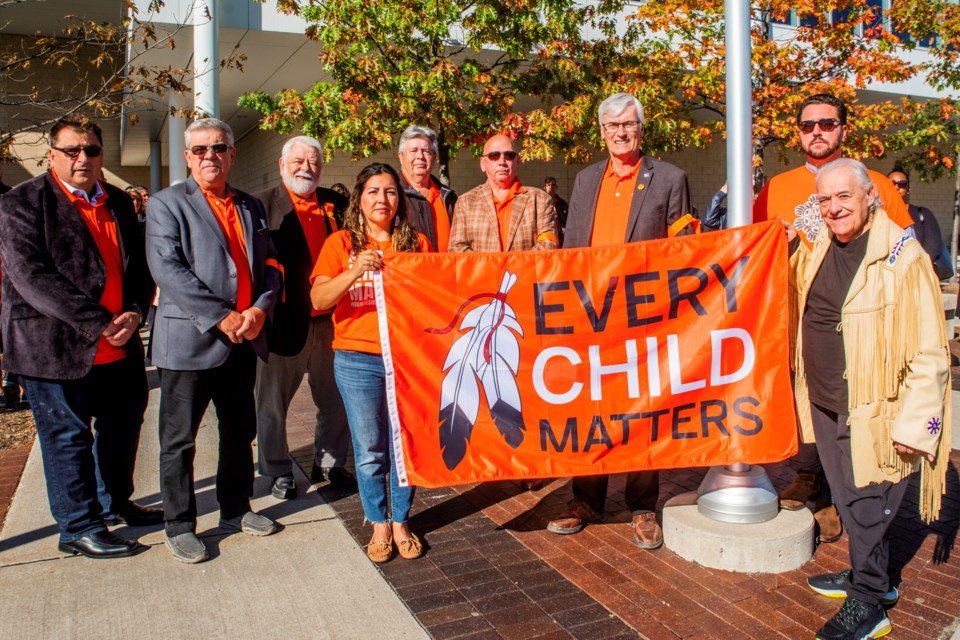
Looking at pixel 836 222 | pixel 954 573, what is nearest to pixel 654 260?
pixel 836 222

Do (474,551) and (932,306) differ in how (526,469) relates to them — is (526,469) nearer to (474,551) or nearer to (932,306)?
(474,551)

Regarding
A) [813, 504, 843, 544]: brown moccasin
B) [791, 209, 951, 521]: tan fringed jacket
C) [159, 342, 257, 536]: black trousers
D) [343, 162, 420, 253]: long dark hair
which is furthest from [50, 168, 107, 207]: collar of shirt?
[813, 504, 843, 544]: brown moccasin

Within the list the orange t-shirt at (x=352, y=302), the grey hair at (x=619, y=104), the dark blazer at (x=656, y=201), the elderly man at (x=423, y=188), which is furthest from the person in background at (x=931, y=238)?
the orange t-shirt at (x=352, y=302)

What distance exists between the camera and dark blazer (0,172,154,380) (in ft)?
12.8

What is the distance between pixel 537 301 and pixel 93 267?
2.28m

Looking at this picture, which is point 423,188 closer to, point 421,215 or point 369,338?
point 421,215

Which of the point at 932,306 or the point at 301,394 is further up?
the point at 932,306

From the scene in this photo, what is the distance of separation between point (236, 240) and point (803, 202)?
3022mm

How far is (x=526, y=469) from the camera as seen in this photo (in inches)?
158

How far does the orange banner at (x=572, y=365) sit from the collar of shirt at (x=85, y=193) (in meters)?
1.62

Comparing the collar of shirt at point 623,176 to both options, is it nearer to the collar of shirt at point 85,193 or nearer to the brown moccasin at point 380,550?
the brown moccasin at point 380,550

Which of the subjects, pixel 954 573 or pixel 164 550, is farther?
pixel 164 550

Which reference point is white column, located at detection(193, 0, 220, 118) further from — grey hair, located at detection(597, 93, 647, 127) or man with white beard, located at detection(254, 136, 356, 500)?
grey hair, located at detection(597, 93, 647, 127)

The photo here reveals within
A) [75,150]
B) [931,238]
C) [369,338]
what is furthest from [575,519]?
[931,238]
